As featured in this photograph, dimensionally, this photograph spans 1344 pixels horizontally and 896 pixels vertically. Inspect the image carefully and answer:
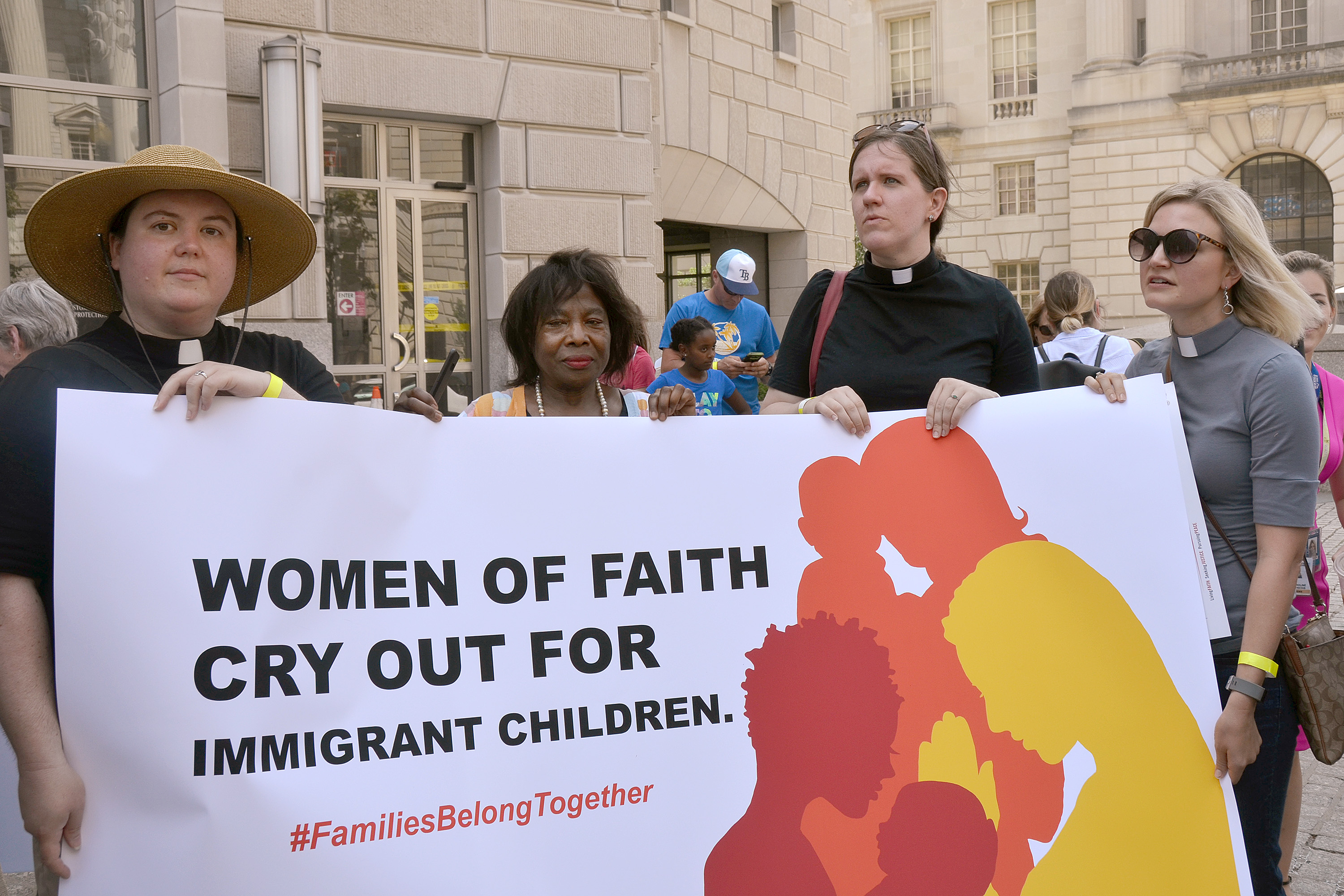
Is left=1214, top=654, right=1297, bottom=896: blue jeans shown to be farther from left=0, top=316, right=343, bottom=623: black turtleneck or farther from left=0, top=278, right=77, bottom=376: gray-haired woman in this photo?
left=0, top=278, right=77, bottom=376: gray-haired woman

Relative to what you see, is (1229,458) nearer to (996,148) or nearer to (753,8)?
(753,8)

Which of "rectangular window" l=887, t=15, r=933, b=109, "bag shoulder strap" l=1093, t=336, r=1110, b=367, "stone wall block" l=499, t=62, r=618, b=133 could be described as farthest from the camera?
"rectangular window" l=887, t=15, r=933, b=109

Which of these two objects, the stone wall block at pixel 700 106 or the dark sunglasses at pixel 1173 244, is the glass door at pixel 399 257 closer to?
the stone wall block at pixel 700 106

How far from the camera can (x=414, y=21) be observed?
320 inches

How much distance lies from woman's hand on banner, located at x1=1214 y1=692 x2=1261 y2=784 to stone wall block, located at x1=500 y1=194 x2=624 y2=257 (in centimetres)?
697

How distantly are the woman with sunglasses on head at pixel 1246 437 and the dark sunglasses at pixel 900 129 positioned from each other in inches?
22.2

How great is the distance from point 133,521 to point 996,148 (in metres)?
37.3

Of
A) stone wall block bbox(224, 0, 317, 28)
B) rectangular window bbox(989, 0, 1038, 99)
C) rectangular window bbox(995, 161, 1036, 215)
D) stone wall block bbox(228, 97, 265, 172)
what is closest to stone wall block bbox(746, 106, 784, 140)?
stone wall block bbox(224, 0, 317, 28)

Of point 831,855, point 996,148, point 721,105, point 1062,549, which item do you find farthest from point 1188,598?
point 996,148

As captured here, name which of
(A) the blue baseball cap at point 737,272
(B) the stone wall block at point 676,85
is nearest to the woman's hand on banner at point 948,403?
(A) the blue baseball cap at point 737,272

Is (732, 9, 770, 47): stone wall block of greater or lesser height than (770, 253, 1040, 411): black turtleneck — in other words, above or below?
above

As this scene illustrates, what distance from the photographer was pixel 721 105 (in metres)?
12.5

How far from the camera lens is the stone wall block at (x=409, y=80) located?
7.88 meters

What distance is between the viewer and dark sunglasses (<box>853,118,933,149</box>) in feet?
8.99
